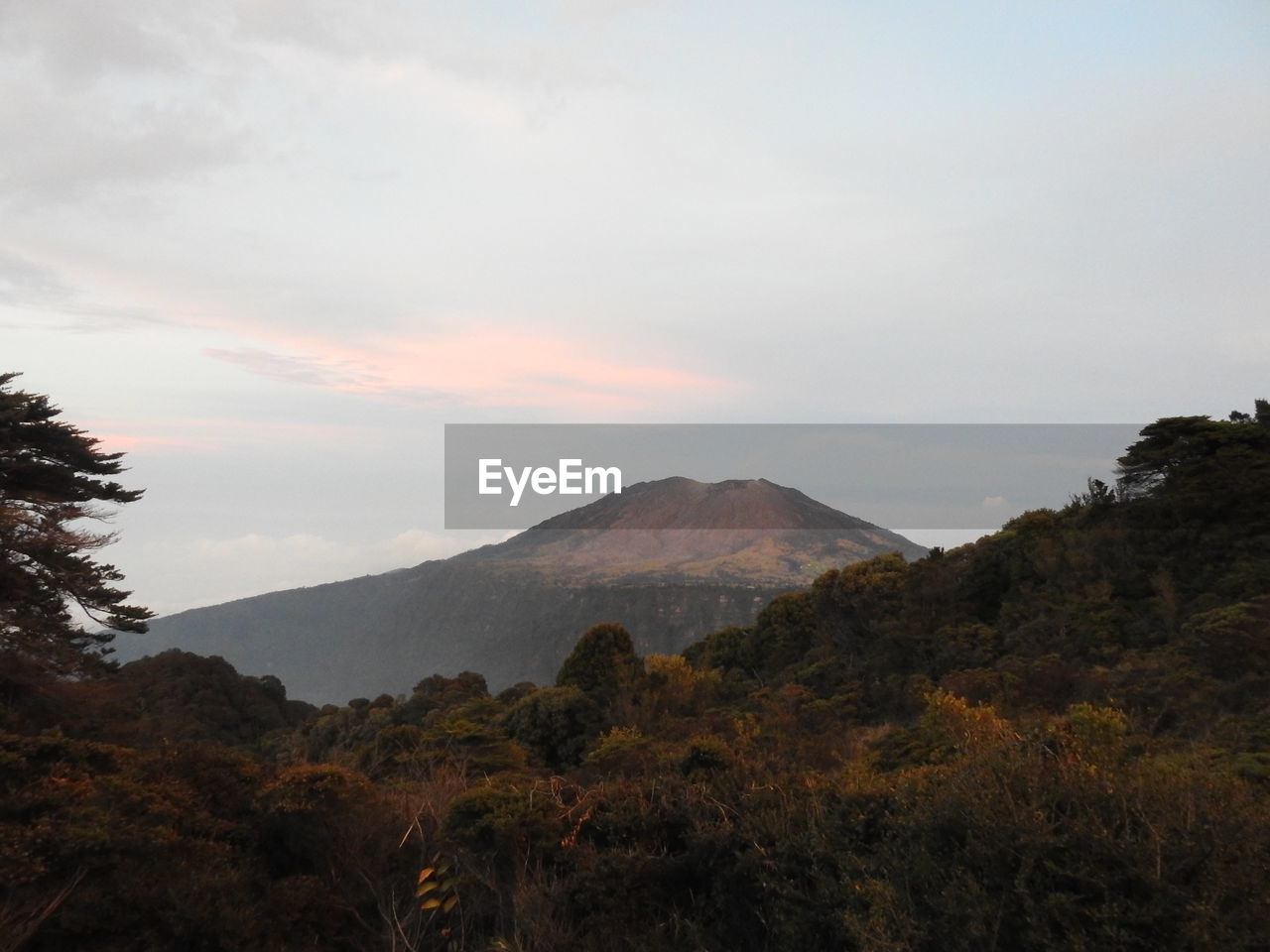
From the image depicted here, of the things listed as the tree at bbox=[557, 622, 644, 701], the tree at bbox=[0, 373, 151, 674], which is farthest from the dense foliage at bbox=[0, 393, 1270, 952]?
the tree at bbox=[557, 622, 644, 701]

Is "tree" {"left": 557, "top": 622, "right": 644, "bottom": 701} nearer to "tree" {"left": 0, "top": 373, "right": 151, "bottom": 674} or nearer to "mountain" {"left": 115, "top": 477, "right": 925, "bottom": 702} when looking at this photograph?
"tree" {"left": 0, "top": 373, "right": 151, "bottom": 674}

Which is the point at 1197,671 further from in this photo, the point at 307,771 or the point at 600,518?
the point at 600,518

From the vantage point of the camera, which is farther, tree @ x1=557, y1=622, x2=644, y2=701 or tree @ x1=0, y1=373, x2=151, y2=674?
tree @ x1=557, y1=622, x2=644, y2=701

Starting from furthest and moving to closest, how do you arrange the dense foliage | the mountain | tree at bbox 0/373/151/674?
the mountain < tree at bbox 0/373/151/674 < the dense foliage

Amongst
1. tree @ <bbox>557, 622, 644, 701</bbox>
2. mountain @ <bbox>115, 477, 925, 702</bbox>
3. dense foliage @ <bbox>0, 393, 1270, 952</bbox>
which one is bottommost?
mountain @ <bbox>115, 477, 925, 702</bbox>

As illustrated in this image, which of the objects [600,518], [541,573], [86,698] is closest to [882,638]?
[86,698]

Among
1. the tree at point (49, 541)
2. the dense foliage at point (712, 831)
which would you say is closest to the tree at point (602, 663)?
the dense foliage at point (712, 831)

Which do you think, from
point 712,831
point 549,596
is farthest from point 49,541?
point 549,596
